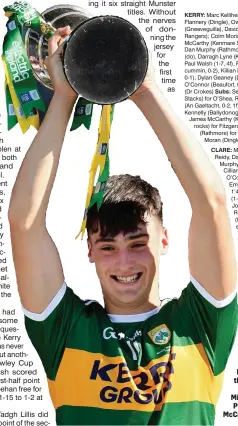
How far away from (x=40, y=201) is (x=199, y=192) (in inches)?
15.4

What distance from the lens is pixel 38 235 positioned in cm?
275

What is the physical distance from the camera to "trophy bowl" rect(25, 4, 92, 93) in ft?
9.43

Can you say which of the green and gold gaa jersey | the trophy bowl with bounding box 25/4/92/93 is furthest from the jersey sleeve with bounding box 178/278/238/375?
the trophy bowl with bounding box 25/4/92/93

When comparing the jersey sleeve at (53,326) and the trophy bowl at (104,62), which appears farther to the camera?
the jersey sleeve at (53,326)

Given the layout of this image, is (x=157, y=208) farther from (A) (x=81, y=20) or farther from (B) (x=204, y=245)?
(A) (x=81, y=20)

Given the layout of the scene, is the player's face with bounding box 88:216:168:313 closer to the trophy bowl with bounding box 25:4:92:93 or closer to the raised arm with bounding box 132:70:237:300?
the raised arm with bounding box 132:70:237:300

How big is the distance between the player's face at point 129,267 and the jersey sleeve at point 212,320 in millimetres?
104

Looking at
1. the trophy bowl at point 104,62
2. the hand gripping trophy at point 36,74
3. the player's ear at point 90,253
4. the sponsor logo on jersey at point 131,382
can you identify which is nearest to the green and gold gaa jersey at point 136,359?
the sponsor logo on jersey at point 131,382

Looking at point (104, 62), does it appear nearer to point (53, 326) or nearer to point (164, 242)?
point (164, 242)

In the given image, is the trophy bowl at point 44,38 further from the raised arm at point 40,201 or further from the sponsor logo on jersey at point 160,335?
the sponsor logo on jersey at point 160,335

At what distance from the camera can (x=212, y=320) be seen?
2.80 metres

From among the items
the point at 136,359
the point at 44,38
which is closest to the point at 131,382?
the point at 136,359

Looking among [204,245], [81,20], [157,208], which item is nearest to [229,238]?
[204,245]

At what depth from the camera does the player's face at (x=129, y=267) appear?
2.83 metres
